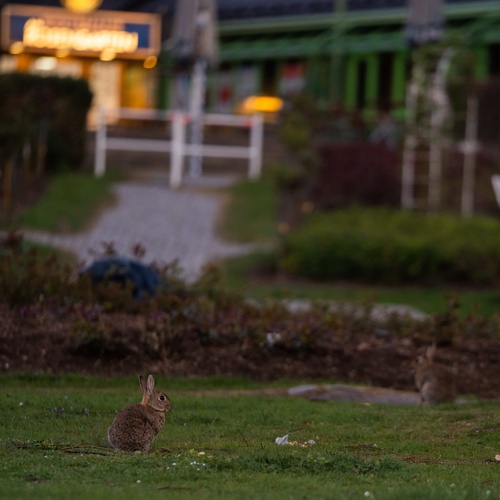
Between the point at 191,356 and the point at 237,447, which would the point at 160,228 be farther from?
the point at 237,447

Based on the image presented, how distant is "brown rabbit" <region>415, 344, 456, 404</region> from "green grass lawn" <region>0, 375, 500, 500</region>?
0.21m

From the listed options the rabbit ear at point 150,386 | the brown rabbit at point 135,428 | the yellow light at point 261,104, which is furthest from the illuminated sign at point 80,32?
the brown rabbit at point 135,428

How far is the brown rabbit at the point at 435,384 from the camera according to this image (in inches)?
384

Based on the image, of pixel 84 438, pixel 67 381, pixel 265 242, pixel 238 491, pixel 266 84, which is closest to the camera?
pixel 238 491

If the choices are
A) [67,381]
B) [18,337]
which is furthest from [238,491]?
[18,337]

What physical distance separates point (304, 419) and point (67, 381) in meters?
2.25

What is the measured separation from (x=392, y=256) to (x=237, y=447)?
35.0ft

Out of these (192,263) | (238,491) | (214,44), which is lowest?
(192,263)

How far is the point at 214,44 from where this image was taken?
26250mm

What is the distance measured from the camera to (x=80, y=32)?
2920 centimetres

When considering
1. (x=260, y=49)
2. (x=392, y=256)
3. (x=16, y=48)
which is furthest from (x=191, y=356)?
(x=260, y=49)

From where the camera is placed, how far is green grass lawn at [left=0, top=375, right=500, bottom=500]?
6.23 meters

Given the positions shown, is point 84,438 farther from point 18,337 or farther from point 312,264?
point 312,264

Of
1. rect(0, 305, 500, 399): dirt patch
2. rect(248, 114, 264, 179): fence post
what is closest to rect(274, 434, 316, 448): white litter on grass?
rect(0, 305, 500, 399): dirt patch
